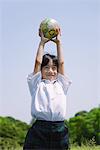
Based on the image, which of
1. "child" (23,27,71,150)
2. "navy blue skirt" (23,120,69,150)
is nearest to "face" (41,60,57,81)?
"child" (23,27,71,150)

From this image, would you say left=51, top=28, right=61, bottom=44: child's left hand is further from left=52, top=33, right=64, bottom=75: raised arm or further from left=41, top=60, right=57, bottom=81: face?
left=41, top=60, right=57, bottom=81: face

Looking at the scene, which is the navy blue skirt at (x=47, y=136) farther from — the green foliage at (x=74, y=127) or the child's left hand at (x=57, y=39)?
the green foliage at (x=74, y=127)

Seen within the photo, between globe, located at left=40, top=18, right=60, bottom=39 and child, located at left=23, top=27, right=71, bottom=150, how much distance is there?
0.19 metres

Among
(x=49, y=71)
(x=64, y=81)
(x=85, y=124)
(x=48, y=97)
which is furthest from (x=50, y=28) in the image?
(x=85, y=124)

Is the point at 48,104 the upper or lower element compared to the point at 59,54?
lower

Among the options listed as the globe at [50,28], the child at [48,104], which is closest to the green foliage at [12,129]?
the globe at [50,28]

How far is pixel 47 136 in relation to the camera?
13.8 ft

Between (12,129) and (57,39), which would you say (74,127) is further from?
(57,39)

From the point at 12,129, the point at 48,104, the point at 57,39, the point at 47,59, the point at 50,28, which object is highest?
the point at 12,129

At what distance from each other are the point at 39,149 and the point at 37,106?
0.39 m

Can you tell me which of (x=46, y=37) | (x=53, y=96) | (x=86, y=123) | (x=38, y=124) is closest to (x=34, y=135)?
(x=38, y=124)

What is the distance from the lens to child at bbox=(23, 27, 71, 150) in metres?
4.19

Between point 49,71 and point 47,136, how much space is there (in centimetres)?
61

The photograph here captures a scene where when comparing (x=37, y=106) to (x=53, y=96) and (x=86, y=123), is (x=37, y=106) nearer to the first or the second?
(x=53, y=96)
